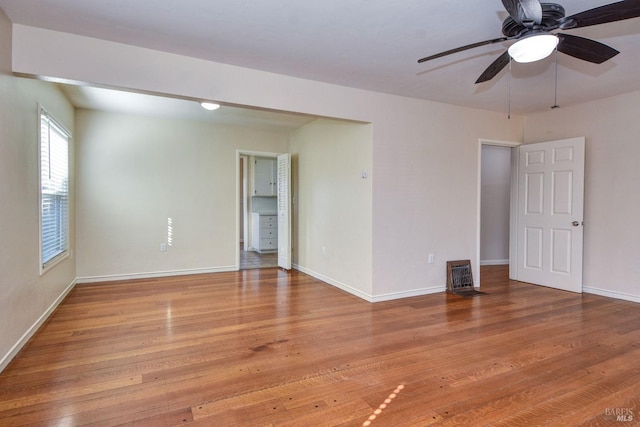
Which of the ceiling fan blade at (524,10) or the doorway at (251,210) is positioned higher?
the ceiling fan blade at (524,10)

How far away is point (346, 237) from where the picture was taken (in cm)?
451

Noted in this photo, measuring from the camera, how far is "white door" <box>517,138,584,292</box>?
4332mm

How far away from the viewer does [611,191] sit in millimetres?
4137

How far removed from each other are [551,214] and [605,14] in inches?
136

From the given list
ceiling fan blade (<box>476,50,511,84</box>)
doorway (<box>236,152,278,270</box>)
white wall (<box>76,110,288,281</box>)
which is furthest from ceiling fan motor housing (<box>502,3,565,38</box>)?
doorway (<box>236,152,278,270</box>)

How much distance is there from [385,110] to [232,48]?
1.92 meters

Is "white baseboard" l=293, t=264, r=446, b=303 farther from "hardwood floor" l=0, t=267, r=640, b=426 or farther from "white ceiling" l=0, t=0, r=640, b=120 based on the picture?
"white ceiling" l=0, t=0, r=640, b=120

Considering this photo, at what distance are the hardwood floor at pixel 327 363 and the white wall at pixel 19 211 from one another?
23 centimetres

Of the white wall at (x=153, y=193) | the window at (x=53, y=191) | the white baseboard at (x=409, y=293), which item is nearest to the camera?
the window at (x=53, y=191)

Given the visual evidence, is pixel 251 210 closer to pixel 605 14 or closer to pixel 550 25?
pixel 550 25

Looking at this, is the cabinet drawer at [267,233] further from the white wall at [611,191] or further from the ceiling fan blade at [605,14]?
the ceiling fan blade at [605,14]

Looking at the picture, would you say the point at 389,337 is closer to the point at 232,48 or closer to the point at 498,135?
the point at 232,48

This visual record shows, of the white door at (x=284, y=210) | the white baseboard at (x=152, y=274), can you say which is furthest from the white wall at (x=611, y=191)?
the white baseboard at (x=152, y=274)

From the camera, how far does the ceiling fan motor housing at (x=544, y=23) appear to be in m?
1.82
